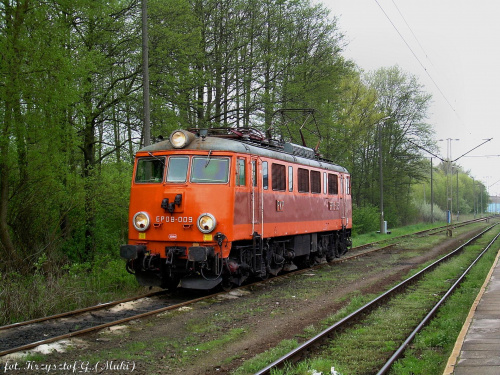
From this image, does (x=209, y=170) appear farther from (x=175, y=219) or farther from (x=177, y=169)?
(x=175, y=219)

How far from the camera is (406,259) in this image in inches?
816

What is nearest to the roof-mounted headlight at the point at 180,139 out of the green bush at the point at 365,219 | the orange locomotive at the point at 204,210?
the orange locomotive at the point at 204,210

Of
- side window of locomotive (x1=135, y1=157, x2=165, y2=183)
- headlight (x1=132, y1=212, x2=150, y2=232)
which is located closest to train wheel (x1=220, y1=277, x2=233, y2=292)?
headlight (x1=132, y1=212, x2=150, y2=232)

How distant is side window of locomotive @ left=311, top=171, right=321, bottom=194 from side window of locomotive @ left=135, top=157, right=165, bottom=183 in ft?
19.3

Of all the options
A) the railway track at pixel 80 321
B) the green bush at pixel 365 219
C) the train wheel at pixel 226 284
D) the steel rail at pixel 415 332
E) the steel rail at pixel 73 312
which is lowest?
the steel rail at pixel 415 332

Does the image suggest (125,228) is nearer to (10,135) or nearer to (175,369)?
(10,135)

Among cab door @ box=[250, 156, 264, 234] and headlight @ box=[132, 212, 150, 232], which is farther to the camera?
cab door @ box=[250, 156, 264, 234]

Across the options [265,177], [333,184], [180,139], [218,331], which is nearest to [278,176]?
[265,177]

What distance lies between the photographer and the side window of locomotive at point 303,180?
15105 mm

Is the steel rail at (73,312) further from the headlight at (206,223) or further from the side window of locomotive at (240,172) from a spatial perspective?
the side window of locomotive at (240,172)

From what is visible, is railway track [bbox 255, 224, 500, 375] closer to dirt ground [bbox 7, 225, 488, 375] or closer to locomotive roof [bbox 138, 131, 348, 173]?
dirt ground [bbox 7, 225, 488, 375]

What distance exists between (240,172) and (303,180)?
163 inches

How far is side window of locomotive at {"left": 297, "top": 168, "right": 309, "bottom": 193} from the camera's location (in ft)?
49.6

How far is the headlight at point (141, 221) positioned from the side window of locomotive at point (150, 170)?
80 centimetres
